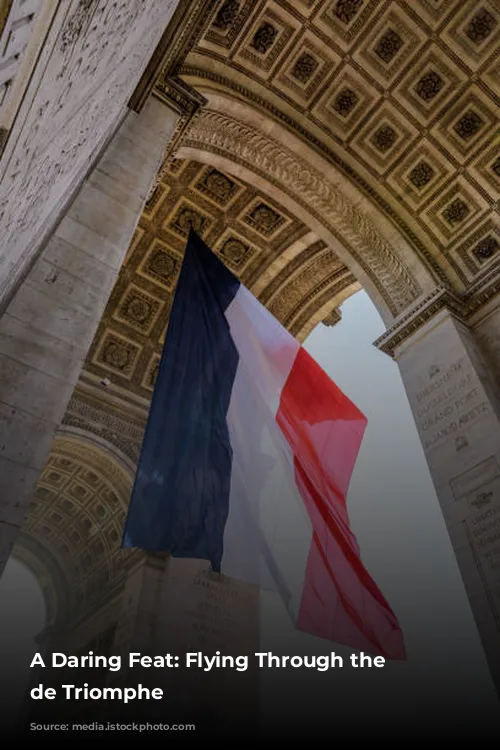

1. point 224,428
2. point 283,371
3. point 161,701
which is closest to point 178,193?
point 283,371

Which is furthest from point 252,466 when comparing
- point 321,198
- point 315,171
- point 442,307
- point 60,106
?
point 315,171

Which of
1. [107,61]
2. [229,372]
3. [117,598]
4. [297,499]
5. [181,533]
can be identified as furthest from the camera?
[117,598]

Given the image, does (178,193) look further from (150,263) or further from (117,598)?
(117,598)

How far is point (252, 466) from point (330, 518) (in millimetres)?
755

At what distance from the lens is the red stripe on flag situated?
343 cm

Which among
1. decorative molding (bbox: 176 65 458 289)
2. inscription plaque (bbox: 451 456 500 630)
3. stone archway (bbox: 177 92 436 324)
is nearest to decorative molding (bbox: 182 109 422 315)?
stone archway (bbox: 177 92 436 324)

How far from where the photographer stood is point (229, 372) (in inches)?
175

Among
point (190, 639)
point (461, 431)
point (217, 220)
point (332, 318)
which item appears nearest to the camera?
point (461, 431)

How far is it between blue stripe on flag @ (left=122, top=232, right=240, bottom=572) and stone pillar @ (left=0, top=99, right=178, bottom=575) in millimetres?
841

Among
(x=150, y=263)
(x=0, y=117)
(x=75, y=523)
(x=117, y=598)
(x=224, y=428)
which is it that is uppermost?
(x=150, y=263)

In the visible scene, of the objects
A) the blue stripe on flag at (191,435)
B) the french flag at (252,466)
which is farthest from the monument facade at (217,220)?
the french flag at (252,466)

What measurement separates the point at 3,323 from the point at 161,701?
790 centimetres

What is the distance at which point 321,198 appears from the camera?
927cm

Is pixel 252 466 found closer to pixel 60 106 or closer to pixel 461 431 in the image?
pixel 60 106
